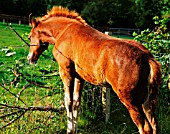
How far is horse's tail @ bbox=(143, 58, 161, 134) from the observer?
4051mm

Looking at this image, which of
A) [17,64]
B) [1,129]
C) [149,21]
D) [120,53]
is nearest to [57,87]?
[17,64]

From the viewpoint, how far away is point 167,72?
7.01 m

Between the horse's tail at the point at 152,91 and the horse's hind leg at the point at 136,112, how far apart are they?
0.08 m

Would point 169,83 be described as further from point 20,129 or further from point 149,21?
point 149,21

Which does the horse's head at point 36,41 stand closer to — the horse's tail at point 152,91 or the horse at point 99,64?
the horse at point 99,64

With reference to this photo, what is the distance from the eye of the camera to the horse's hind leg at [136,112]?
4.07 m

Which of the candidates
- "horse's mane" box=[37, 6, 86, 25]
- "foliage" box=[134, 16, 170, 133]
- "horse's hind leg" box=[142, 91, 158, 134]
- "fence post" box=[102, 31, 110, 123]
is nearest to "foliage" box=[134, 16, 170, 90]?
"foliage" box=[134, 16, 170, 133]

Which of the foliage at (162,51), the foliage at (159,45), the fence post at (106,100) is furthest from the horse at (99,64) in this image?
the foliage at (159,45)

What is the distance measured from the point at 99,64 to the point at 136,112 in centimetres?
74

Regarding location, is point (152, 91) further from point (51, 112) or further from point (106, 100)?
point (106, 100)

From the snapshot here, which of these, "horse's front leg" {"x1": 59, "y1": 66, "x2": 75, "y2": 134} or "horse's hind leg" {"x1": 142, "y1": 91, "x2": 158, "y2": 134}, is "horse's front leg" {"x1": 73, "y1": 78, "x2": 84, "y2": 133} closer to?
"horse's front leg" {"x1": 59, "y1": 66, "x2": 75, "y2": 134}

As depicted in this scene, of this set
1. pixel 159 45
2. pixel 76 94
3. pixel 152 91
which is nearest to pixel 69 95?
pixel 76 94

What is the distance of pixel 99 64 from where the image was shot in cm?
431

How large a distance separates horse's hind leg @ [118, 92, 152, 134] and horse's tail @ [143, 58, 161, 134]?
8 centimetres
